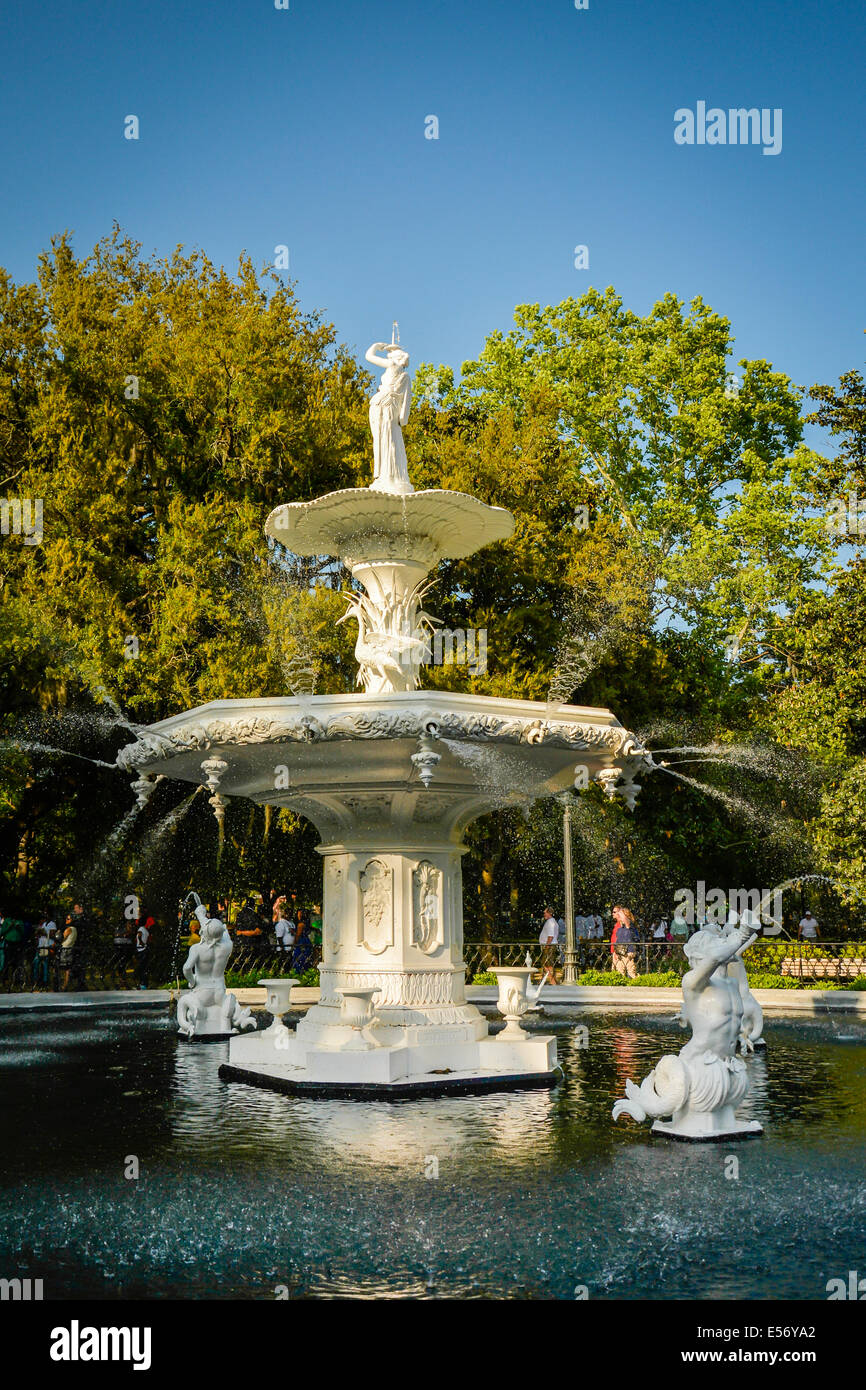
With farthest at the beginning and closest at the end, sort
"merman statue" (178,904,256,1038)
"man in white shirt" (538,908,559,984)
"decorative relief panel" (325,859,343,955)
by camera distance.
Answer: "man in white shirt" (538,908,559,984) → "merman statue" (178,904,256,1038) → "decorative relief panel" (325,859,343,955)

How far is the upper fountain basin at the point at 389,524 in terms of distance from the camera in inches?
440

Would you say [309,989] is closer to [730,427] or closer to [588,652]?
[588,652]

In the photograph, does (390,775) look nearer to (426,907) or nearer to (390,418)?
(426,907)

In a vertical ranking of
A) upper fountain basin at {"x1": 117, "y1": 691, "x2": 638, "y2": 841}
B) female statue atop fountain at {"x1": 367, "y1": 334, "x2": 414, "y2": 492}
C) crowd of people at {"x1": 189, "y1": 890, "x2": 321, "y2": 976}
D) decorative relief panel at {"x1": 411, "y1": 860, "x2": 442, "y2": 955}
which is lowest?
crowd of people at {"x1": 189, "y1": 890, "x2": 321, "y2": 976}

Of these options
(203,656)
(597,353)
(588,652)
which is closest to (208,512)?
(203,656)

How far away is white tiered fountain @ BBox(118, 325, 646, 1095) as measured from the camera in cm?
928

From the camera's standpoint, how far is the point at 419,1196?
19.9 ft

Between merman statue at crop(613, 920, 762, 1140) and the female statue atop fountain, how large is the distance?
5654mm

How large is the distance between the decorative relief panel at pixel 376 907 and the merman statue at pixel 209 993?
9.36 ft

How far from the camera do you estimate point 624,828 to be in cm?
2597

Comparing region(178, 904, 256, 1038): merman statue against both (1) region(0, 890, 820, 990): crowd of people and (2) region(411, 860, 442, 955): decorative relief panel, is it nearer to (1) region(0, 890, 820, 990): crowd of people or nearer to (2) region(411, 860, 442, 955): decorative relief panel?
(2) region(411, 860, 442, 955): decorative relief panel

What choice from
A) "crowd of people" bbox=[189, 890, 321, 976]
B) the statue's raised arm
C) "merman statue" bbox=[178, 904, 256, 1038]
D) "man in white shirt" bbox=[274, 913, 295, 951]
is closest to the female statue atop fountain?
the statue's raised arm

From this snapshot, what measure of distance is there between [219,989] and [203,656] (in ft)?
32.5
